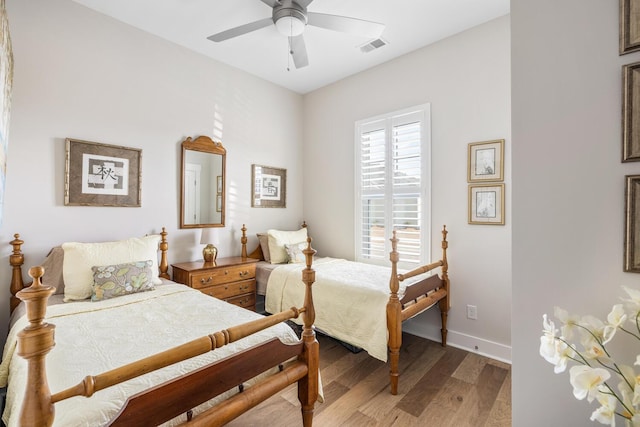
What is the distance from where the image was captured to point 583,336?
2.77 feet

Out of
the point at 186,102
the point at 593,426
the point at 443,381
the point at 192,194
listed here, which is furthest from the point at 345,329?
the point at 186,102

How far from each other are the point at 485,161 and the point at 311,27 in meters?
2.10

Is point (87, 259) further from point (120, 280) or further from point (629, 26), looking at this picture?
point (629, 26)

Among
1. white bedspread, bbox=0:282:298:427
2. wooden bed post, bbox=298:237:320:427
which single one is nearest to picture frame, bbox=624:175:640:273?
wooden bed post, bbox=298:237:320:427

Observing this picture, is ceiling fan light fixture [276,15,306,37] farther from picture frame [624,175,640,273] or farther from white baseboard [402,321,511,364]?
white baseboard [402,321,511,364]

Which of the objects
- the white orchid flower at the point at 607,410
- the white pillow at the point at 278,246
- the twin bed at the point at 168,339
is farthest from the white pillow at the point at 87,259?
the white orchid flower at the point at 607,410

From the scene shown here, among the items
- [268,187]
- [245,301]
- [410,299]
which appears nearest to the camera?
[410,299]

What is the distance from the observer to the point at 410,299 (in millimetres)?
2469

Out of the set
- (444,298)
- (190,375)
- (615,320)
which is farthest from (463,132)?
(190,375)

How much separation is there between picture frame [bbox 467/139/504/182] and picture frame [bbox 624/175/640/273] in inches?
74.6

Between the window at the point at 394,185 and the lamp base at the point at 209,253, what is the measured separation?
1.73 meters

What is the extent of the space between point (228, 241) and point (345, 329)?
183 cm

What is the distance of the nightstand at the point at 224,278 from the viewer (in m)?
2.86

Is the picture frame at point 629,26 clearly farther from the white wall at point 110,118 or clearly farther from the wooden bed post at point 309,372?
the white wall at point 110,118
